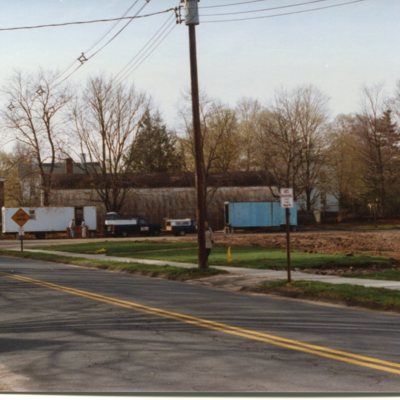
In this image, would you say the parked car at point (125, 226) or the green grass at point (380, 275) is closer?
the green grass at point (380, 275)

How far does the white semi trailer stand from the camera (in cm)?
6083

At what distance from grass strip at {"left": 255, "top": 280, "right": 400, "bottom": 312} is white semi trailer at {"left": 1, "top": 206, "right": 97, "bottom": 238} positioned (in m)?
45.6

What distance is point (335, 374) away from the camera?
690cm

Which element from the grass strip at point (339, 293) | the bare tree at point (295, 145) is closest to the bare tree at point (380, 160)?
the bare tree at point (295, 145)

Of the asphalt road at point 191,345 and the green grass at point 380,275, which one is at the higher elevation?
the green grass at point 380,275

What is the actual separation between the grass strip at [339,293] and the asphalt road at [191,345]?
697mm

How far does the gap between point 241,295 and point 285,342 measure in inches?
291

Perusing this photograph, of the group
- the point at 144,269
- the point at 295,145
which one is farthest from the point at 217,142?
the point at 144,269

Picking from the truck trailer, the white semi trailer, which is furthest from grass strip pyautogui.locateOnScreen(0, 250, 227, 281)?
the truck trailer

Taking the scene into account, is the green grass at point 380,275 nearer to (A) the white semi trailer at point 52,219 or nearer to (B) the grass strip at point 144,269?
(B) the grass strip at point 144,269

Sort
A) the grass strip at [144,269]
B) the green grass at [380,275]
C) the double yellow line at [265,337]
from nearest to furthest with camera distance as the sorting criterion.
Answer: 1. the double yellow line at [265,337]
2. the green grass at [380,275]
3. the grass strip at [144,269]

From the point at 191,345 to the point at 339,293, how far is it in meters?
6.94

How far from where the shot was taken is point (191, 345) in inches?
355

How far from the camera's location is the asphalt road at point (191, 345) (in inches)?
266
